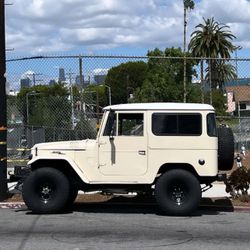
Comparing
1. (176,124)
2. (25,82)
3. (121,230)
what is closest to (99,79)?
(25,82)

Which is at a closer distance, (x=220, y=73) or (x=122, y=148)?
(x=122, y=148)

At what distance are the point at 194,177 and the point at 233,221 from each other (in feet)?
3.45

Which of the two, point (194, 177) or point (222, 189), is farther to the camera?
point (222, 189)

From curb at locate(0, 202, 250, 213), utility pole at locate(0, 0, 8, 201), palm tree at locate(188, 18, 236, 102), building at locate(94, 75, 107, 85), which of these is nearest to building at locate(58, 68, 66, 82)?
building at locate(94, 75, 107, 85)

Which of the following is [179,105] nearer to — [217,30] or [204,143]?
[204,143]

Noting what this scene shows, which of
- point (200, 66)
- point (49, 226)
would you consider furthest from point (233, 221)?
point (200, 66)

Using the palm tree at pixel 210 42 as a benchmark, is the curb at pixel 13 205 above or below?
below

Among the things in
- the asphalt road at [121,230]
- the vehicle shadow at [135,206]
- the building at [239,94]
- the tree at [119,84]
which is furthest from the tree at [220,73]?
the asphalt road at [121,230]

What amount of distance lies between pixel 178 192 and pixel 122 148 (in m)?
1.31

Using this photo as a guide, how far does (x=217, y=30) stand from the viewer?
2468 inches

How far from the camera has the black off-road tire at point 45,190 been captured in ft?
36.0

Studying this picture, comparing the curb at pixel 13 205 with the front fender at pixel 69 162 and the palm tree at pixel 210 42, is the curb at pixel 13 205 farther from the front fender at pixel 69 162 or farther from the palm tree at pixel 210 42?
the palm tree at pixel 210 42

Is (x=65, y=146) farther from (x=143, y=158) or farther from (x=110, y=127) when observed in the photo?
(x=143, y=158)

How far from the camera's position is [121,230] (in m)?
9.34
